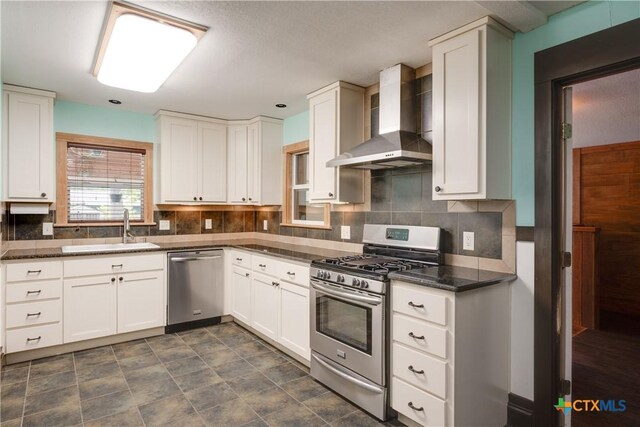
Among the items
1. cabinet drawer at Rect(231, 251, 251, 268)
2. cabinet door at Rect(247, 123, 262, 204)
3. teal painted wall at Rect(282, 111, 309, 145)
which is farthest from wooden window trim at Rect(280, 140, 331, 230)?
cabinet drawer at Rect(231, 251, 251, 268)

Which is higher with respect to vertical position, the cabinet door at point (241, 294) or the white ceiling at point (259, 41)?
the white ceiling at point (259, 41)

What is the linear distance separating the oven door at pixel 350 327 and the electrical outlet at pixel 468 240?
722 mm

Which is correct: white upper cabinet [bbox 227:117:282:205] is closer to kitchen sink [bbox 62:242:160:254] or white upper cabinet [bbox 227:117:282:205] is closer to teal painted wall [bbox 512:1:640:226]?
kitchen sink [bbox 62:242:160:254]

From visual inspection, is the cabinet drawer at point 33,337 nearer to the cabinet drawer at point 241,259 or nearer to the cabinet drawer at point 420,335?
the cabinet drawer at point 241,259

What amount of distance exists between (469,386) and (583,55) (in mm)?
1872

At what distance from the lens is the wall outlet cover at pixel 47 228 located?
3.63m

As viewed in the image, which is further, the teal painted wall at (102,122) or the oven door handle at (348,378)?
the teal painted wall at (102,122)

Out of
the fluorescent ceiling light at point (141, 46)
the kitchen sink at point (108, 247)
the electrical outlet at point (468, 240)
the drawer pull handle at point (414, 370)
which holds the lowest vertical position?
the drawer pull handle at point (414, 370)

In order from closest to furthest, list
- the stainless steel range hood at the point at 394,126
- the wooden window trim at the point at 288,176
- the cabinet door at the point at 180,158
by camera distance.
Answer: the stainless steel range hood at the point at 394,126 → the cabinet door at the point at 180,158 → the wooden window trim at the point at 288,176

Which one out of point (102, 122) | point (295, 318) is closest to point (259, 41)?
point (295, 318)

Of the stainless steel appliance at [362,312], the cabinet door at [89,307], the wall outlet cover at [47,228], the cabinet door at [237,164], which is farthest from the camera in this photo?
the cabinet door at [237,164]

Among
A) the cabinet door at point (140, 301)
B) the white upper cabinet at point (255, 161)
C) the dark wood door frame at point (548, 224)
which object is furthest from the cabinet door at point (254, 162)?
the dark wood door frame at point (548, 224)

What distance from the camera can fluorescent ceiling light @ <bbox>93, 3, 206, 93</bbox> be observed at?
2064mm

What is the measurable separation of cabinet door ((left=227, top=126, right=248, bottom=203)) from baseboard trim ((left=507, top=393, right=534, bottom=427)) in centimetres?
325
